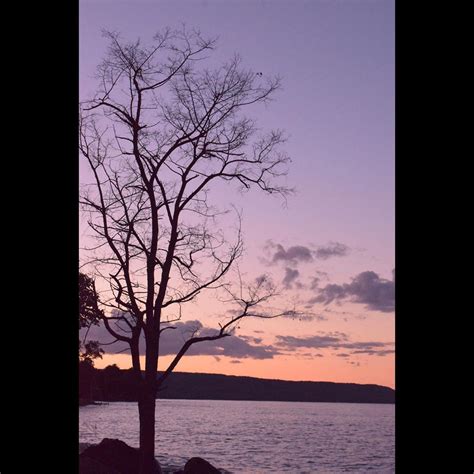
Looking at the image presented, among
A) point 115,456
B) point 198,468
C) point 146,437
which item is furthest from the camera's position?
point 115,456

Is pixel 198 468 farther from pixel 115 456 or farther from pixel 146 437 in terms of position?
pixel 146 437

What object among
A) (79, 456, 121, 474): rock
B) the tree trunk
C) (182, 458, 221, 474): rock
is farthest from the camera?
(182, 458, 221, 474): rock

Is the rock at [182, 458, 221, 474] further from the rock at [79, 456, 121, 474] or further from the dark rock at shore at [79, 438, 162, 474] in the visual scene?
the rock at [79, 456, 121, 474]

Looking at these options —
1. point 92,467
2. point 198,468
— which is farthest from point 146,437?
point 198,468

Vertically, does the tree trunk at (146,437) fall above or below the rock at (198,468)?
above

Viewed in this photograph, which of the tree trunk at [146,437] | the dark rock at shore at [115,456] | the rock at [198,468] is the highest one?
the tree trunk at [146,437]

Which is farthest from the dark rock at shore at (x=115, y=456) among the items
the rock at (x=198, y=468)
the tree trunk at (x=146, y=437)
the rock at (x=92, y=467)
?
the tree trunk at (x=146, y=437)

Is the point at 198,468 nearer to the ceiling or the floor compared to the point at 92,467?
nearer to the floor

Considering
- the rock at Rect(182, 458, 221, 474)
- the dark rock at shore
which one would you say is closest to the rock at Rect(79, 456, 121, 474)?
the dark rock at shore

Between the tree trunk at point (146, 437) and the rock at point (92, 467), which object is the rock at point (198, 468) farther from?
the tree trunk at point (146, 437)
